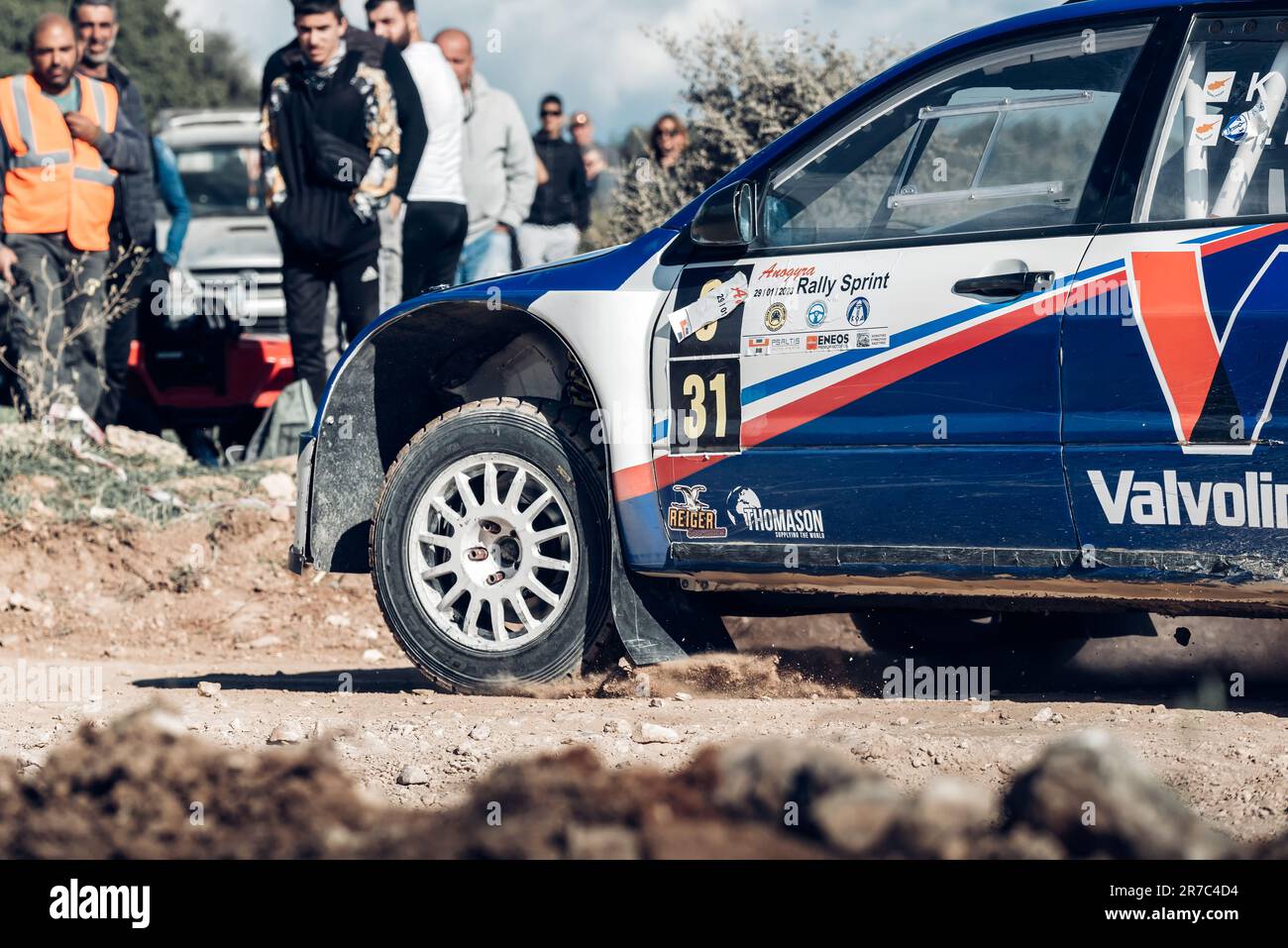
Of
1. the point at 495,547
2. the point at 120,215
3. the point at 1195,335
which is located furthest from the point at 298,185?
the point at 1195,335

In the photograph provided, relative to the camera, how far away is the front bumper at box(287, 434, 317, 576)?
18.7ft

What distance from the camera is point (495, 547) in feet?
17.3

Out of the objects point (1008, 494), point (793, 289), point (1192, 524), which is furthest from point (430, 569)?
point (1192, 524)

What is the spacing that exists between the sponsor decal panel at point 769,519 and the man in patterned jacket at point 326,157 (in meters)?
3.64

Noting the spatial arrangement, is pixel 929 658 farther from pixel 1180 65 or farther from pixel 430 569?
pixel 1180 65

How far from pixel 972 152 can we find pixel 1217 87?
0.95 metres

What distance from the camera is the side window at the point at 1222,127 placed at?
434 cm

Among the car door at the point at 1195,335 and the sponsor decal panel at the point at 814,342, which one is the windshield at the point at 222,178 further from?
the car door at the point at 1195,335

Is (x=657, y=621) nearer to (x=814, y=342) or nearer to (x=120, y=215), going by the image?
(x=814, y=342)

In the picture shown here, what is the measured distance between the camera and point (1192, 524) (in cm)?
427

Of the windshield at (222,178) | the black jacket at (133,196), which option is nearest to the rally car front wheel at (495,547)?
the black jacket at (133,196)

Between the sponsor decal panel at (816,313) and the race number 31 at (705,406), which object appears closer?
the sponsor decal panel at (816,313)
